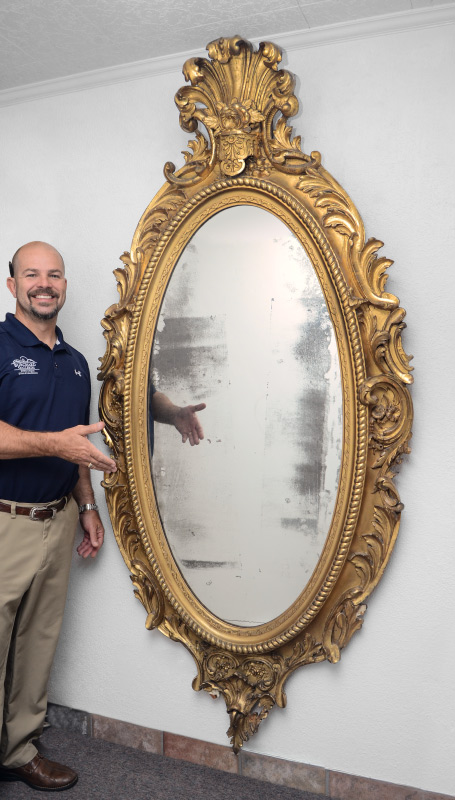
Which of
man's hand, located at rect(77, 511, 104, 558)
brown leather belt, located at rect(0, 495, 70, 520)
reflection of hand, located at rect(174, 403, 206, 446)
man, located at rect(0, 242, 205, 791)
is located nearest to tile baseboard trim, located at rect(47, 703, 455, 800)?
man, located at rect(0, 242, 205, 791)

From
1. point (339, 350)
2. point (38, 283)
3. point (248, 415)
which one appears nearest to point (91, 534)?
point (248, 415)

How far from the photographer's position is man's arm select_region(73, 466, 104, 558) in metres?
2.75

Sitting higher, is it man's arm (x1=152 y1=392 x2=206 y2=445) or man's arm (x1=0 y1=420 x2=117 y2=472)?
man's arm (x1=152 y1=392 x2=206 y2=445)

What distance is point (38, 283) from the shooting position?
2.55 metres

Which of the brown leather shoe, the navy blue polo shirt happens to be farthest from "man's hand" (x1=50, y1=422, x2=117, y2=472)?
the brown leather shoe

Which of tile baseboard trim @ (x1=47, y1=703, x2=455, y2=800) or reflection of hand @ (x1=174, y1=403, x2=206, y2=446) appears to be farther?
reflection of hand @ (x1=174, y1=403, x2=206, y2=446)

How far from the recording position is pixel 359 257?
2266mm

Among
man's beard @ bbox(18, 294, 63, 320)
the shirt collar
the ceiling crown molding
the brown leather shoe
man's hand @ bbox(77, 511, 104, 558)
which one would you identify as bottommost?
the brown leather shoe

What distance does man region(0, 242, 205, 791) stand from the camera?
8.06 ft

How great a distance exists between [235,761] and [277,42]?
2.44 m

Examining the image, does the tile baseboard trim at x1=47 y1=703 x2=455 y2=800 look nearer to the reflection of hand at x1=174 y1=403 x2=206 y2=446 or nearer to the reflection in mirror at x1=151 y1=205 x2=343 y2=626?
the reflection in mirror at x1=151 y1=205 x2=343 y2=626

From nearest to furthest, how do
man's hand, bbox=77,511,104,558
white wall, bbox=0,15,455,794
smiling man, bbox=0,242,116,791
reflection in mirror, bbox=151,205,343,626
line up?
white wall, bbox=0,15,455,794
reflection in mirror, bbox=151,205,343,626
smiling man, bbox=0,242,116,791
man's hand, bbox=77,511,104,558

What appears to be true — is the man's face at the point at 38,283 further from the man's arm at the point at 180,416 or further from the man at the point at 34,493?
the man's arm at the point at 180,416

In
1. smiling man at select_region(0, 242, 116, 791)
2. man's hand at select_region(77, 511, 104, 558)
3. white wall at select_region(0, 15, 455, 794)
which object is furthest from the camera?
man's hand at select_region(77, 511, 104, 558)
